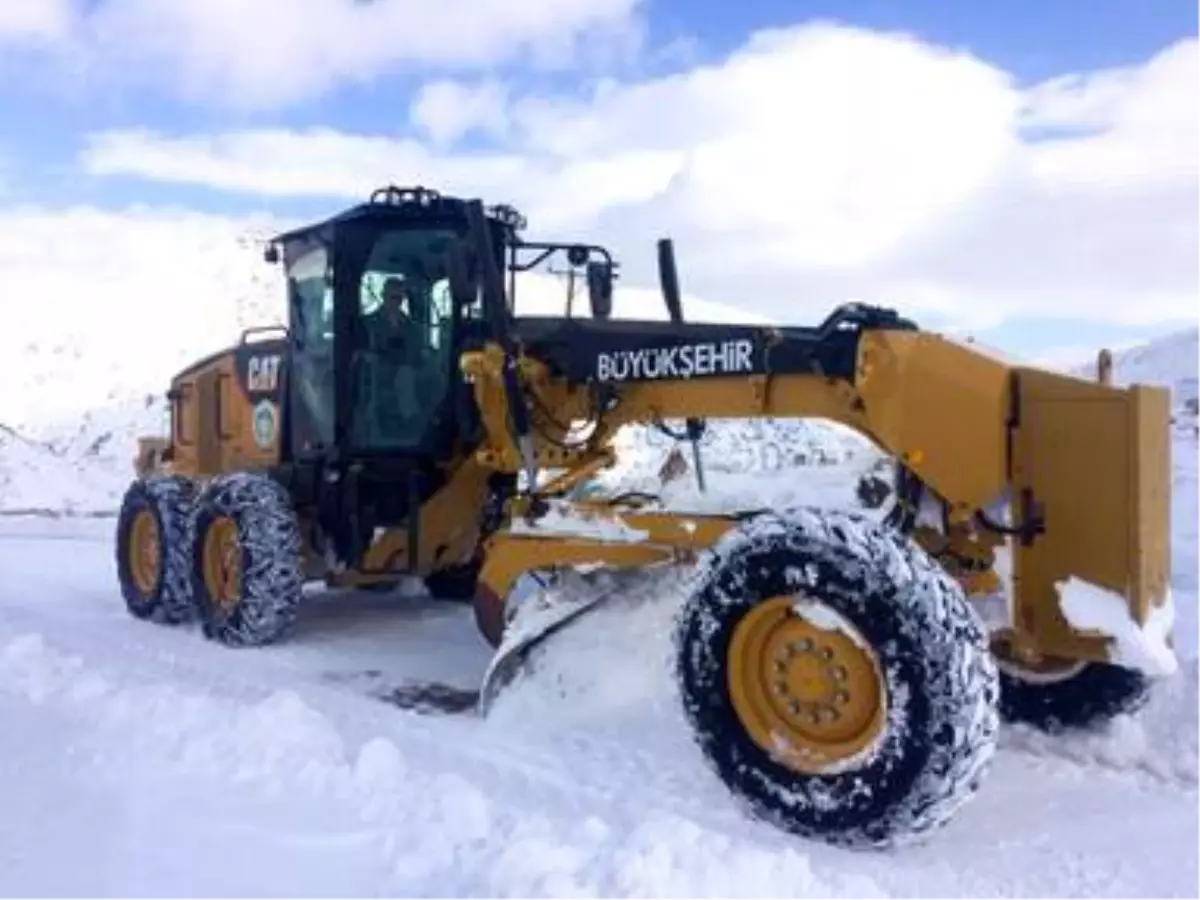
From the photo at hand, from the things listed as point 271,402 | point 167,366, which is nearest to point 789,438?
point 271,402

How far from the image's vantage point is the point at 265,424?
8.93 meters

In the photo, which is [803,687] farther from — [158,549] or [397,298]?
[158,549]

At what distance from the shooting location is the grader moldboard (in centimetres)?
447

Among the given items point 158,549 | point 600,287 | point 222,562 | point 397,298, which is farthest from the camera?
point 158,549

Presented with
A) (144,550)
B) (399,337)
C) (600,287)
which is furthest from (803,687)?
(144,550)

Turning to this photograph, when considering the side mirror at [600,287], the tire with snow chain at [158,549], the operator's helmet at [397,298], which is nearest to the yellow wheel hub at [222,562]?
the tire with snow chain at [158,549]

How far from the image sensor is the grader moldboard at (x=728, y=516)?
447 centimetres

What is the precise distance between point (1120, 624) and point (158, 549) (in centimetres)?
622

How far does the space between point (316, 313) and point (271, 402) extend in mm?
924

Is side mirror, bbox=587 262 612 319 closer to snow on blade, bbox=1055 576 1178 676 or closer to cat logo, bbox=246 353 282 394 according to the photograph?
cat logo, bbox=246 353 282 394

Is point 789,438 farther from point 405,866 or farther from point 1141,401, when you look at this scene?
point 405,866

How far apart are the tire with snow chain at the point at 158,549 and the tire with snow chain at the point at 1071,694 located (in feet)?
16.5

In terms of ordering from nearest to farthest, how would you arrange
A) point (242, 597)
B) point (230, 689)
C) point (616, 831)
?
point (616, 831) → point (230, 689) → point (242, 597)

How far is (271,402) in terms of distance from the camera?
29.1 ft
